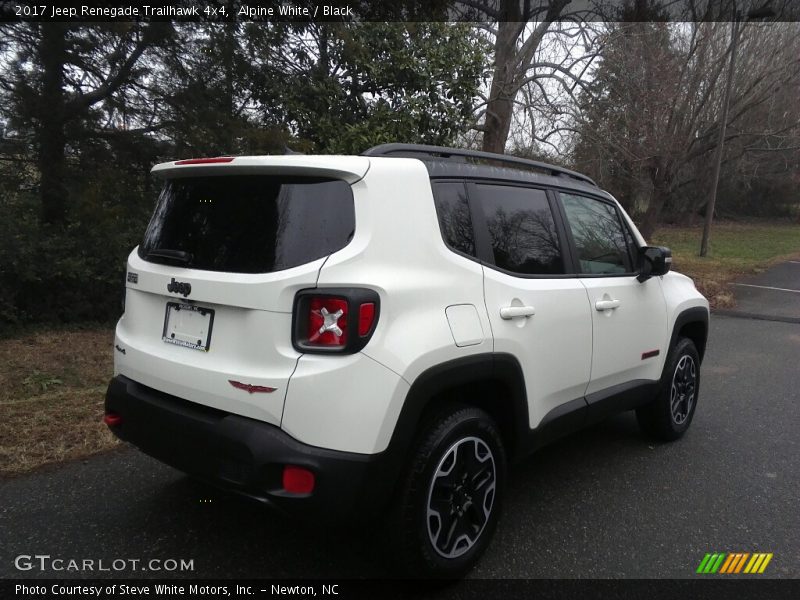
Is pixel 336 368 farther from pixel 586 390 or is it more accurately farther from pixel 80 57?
pixel 80 57

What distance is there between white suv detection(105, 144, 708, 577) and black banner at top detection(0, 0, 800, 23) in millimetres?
4491

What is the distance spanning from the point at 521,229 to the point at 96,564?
2.52m

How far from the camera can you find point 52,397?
4691 millimetres

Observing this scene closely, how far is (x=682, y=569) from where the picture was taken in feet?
9.00

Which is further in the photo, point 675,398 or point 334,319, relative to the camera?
point 675,398

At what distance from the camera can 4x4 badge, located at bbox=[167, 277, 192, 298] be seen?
97.7 inches

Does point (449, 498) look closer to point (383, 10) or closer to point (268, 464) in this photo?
point (268, 464)

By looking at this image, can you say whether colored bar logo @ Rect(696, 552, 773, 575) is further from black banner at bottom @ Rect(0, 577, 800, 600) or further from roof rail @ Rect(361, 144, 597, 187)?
roof rail @ Rect(361, 144, 597, 187)

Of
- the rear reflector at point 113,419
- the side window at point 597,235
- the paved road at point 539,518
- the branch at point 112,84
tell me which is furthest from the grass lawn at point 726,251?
the rear reflector at point 113,419

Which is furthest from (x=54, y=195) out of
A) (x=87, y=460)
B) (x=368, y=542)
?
(x=368, y=542)

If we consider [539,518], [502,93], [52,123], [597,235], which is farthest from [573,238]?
[502,93]

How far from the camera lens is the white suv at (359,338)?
2184 mm

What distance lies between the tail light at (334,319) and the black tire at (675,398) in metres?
2.66

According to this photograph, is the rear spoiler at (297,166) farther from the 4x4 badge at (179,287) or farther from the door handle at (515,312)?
the door handle at (515,312)
